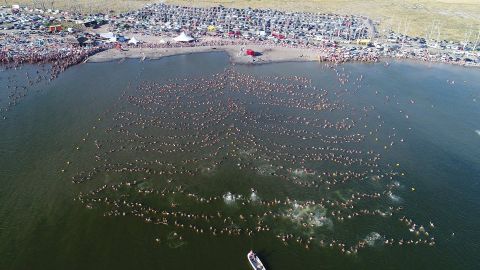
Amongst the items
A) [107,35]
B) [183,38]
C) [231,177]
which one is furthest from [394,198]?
[107,35]

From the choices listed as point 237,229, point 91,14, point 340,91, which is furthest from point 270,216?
point 91,14

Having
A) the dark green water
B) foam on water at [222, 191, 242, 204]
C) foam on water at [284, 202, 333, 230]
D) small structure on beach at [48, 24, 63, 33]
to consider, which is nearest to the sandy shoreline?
A: the dark green water

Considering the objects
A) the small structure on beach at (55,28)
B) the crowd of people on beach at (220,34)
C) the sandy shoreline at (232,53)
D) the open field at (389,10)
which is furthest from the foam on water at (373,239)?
the small structure on beach at (55,28)

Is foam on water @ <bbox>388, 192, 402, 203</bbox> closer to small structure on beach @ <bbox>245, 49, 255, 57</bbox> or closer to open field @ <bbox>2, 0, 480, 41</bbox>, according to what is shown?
small structure on beach @ <bbox>245, 49, 255, 57</bbox>

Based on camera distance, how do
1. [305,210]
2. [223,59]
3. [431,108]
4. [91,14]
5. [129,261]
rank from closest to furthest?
[129,261]
[305,210]
[431,108]
[223,59]
[91,14]

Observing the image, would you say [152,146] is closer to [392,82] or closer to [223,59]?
[223,59]

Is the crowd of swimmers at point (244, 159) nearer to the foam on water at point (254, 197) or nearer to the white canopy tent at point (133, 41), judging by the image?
Result: the foam on water at point (254, 197)
